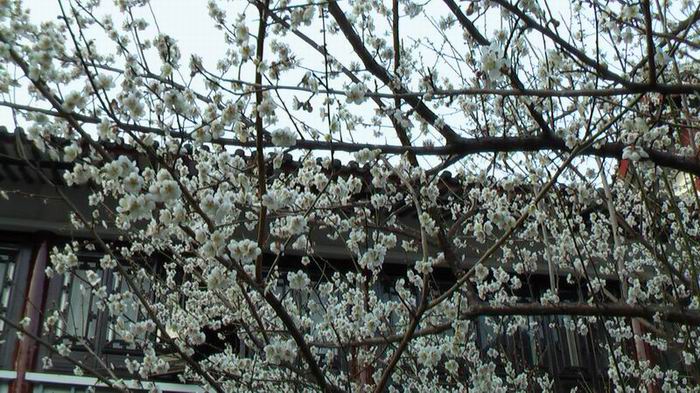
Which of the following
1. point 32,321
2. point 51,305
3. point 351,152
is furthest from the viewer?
point 51,305

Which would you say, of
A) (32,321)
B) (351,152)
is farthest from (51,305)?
(351,152)

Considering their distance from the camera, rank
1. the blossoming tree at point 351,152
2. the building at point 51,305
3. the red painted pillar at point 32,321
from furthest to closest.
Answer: the building at point 51,305 < the red painted pillar at point 32,321 < the blossoming tree at point 351,152

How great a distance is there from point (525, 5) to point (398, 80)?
91cm

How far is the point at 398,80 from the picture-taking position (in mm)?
4496

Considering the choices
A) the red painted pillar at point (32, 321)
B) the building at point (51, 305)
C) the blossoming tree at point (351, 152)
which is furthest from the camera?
the building at point (51, 305)

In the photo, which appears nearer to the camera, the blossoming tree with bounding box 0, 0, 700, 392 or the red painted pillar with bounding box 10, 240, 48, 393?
the blossoming tree with bounding box 0, 0, 700, 392

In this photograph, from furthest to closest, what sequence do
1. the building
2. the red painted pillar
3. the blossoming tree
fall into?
the building
the red painted pillar
the blossoming tree

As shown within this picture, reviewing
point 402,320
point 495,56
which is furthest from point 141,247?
point 495,56

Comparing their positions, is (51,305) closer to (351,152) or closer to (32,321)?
(32,321)

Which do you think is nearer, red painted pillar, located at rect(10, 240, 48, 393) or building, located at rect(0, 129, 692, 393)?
red painted pillar, located at rect(10, 240, 48, 393)

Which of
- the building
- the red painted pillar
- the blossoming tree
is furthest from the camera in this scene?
the building

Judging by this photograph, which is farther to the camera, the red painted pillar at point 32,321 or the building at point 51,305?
the building at point 51,305

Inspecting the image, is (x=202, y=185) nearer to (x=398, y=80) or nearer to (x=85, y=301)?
(x=398, y=80)

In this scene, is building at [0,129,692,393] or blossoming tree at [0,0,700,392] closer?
blossoming tree at [0,0,700,392]
